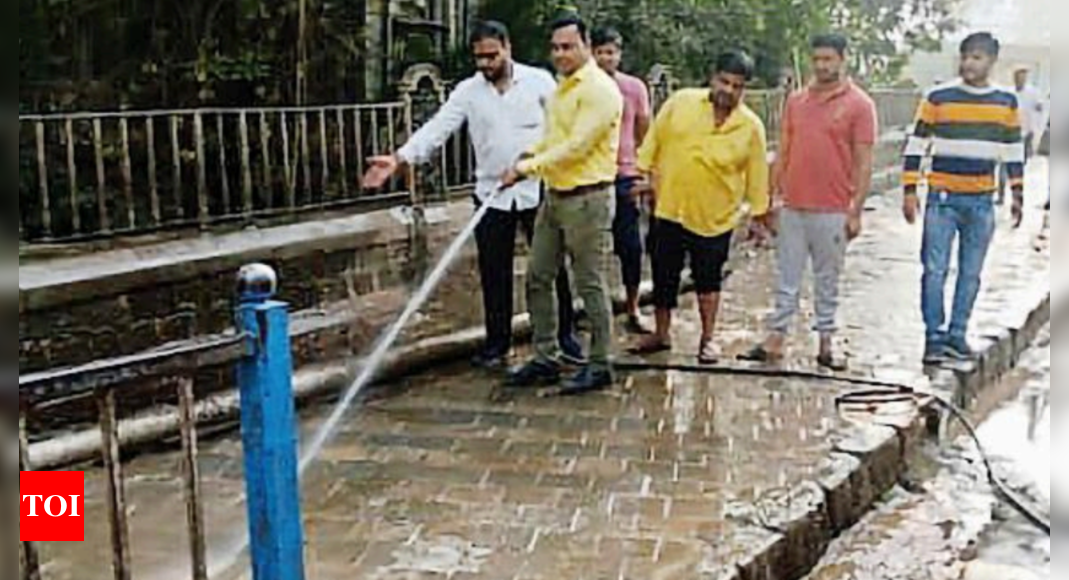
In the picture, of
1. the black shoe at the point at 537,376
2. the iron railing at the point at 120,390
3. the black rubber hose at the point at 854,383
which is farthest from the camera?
the black shoe at the point at 537,376

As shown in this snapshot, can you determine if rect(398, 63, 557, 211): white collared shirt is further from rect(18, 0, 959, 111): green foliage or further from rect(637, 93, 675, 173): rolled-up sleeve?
rect(18, 0, 959, 111): green foliage

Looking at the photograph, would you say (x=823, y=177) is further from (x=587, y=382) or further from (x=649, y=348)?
(x=587, y=382)

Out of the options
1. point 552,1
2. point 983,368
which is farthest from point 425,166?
point 983,368

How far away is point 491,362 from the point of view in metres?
6.55

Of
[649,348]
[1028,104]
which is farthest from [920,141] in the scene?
[649,348]

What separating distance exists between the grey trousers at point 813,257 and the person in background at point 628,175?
2.97 feet

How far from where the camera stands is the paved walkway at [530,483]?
406 centimetres

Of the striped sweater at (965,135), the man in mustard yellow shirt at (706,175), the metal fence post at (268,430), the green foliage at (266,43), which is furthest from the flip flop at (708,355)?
the green foliage at (266,43)

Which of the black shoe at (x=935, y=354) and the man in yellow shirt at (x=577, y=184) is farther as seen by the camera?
the black shoe at (x=935, y=354)

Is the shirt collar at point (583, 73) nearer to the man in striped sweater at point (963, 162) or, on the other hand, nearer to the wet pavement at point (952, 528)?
the man in striped sweater at point (963, 162)

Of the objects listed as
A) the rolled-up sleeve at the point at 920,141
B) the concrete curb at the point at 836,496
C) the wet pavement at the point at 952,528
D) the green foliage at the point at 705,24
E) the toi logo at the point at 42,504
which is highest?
the green foliage at the point at 705,24

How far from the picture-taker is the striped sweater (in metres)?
6.41

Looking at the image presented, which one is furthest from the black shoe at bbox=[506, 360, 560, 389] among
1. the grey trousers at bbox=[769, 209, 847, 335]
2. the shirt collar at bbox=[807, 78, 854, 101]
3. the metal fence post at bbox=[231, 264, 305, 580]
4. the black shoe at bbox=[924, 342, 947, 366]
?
the metal fence post at bbox=[231, 264, 305, 580]

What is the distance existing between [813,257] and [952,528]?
185cm
